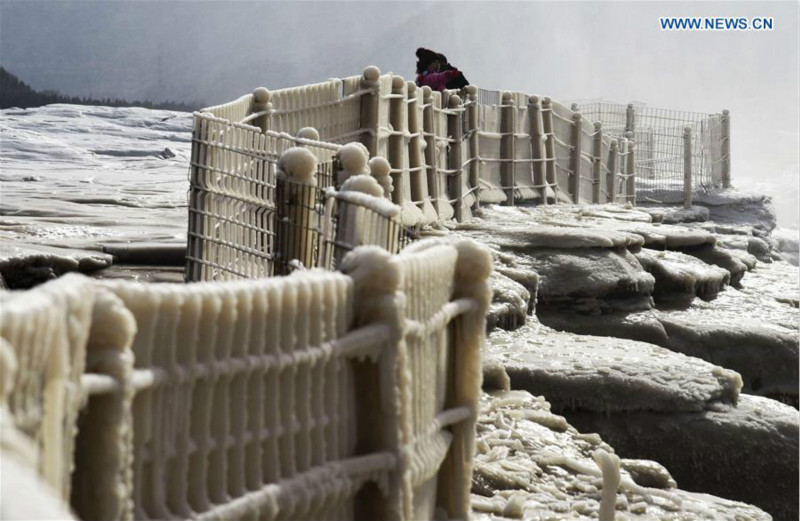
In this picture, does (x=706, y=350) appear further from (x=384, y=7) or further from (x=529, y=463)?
(x=384, y=7)

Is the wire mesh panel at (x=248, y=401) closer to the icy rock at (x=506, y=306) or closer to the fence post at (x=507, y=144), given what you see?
the icy rock at (x=506, y=306)

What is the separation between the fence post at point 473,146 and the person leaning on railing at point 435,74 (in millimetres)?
271

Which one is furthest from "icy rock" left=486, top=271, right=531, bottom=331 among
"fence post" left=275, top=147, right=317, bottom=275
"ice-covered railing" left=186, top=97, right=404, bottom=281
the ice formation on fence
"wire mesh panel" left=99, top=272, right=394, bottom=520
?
"wire mesh panel" left=99, top=272, right=394, bottom=520

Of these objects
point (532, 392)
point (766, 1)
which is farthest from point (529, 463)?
point (766, 1)

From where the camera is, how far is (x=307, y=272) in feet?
13.2

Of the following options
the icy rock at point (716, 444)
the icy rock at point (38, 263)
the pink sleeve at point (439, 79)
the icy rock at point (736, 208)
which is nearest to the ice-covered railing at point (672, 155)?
the icy rock at point (736, 208)

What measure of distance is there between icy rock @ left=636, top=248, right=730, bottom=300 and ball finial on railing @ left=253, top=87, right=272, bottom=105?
20.5 ft

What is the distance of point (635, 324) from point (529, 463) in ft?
19.2

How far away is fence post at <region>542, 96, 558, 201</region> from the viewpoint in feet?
65.6

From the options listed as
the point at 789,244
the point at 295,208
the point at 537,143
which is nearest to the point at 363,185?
the point at 295,208

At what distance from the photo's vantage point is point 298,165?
689 cm

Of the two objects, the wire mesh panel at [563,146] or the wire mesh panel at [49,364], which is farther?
the wire mesh panel at [563,146]

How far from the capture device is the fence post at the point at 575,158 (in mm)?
20953

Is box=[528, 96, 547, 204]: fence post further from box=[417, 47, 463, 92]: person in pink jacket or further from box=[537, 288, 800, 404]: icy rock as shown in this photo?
box=[537, 288, 800, 404]: icy rock
